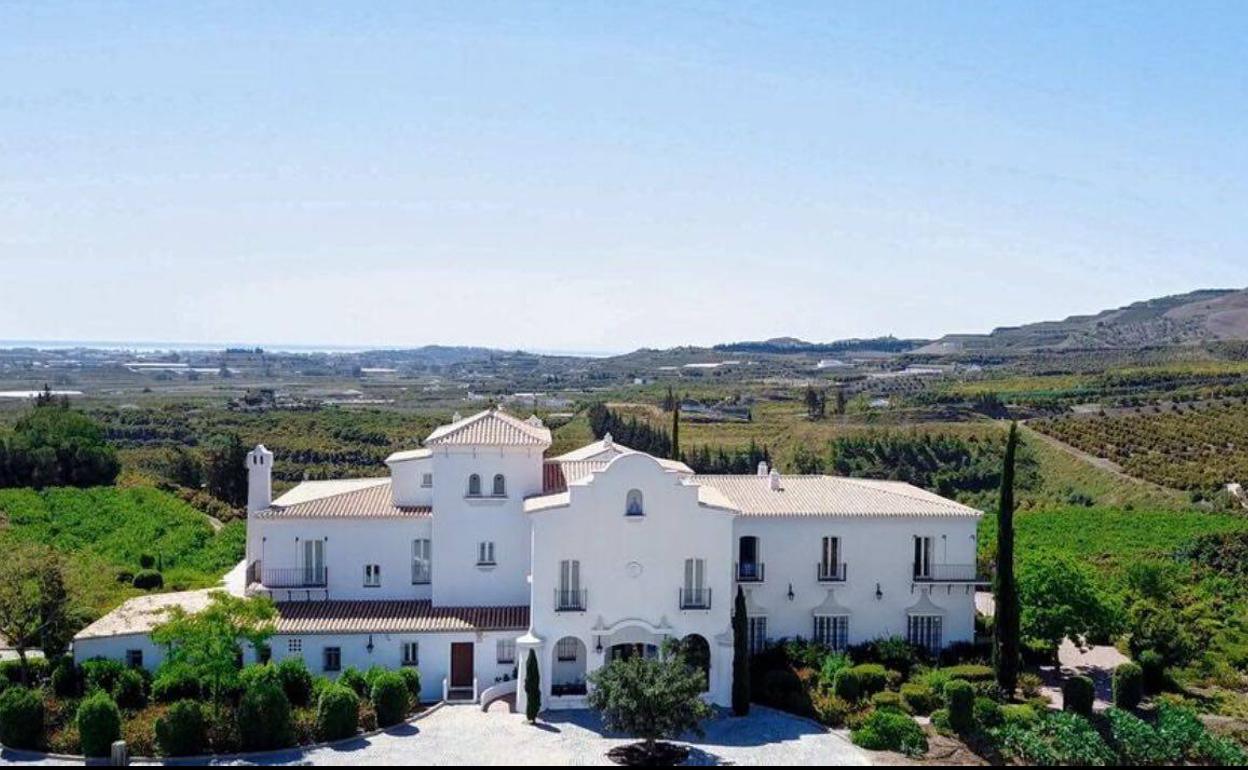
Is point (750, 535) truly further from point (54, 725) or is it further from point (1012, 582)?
point (54, 725)

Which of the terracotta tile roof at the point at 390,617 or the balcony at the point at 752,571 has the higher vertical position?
the balcony at the point at 752,571

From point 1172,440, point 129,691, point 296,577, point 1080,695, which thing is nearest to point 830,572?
point 1080,695

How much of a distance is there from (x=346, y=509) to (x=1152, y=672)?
25784mm

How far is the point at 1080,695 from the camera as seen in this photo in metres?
30.9

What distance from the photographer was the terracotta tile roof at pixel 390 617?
109 feet

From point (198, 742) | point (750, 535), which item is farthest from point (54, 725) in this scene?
point (750, 535)

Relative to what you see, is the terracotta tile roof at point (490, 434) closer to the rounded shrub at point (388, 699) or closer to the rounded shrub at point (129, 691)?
the rounded shrub at point (388, 699)

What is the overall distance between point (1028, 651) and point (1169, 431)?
59.0m

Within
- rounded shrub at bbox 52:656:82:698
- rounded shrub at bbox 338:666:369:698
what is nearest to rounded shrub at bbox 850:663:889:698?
rounded shrub at bbox 338:666:369:698

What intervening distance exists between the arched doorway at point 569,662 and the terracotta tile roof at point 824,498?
6422mm

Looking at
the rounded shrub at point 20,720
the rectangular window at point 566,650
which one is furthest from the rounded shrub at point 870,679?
the rounded shrub at point 20,720

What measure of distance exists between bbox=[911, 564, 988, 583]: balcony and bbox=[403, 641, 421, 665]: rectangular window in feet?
52.6

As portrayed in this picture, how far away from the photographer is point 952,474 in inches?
3282

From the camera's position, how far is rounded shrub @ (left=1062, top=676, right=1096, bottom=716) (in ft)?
101
